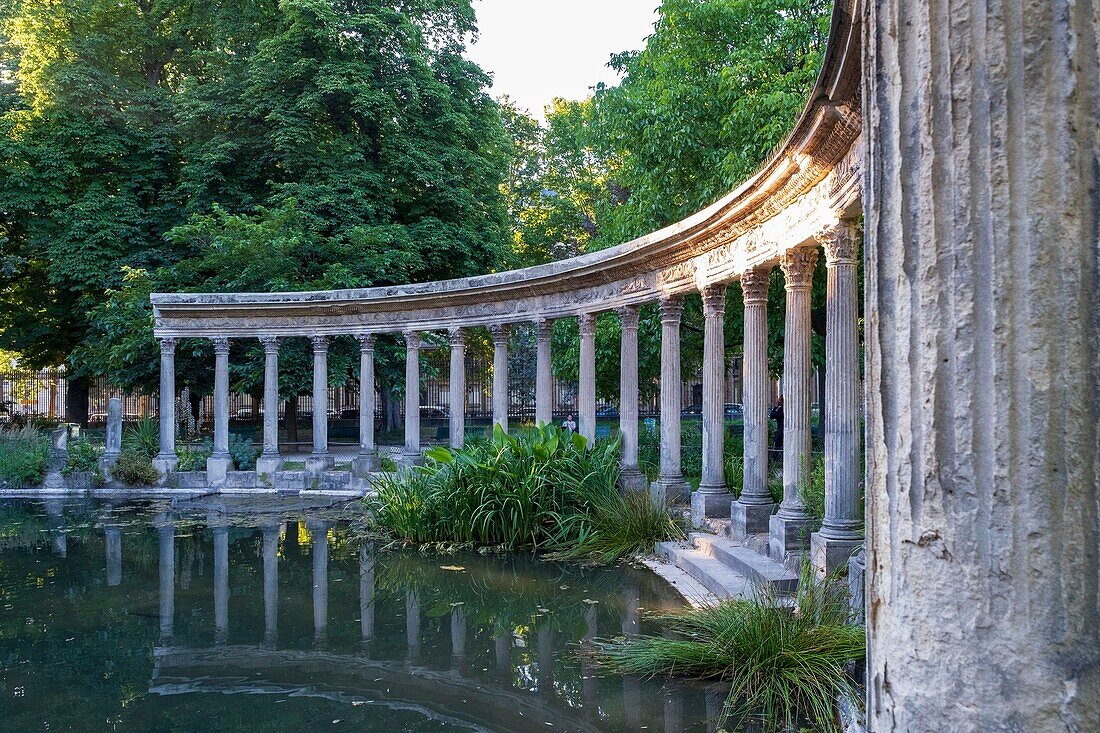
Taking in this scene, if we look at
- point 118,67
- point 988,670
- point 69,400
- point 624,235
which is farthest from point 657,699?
point 69,400

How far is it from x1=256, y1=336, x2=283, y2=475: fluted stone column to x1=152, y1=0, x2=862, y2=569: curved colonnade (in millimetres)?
41

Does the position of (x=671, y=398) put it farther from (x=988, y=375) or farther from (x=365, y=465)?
(x=988, y=375)

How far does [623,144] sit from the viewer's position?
2039 cm

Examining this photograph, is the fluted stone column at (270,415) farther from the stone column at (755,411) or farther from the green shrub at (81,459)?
the stone column at (755,411)

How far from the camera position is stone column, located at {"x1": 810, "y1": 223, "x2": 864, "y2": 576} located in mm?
9492

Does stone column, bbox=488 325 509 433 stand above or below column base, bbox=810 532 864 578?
above

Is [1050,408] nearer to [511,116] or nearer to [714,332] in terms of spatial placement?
[714,332]

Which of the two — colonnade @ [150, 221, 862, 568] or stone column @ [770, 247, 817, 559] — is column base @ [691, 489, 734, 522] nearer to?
colonnade @ [150, 221, 862, 568]

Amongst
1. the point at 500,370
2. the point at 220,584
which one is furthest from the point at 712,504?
the point at 500,370

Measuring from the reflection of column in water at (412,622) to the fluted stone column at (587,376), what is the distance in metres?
8.06

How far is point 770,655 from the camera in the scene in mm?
7000

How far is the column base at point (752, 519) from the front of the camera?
12289mm

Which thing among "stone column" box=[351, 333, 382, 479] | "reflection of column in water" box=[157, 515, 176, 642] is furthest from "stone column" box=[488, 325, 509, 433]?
"reflection of column in water" box=[157, 515, 176, 642]

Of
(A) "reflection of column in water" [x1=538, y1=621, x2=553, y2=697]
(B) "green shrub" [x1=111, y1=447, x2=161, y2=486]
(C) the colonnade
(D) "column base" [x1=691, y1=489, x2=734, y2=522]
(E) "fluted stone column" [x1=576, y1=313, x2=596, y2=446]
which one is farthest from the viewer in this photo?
(B) "green shrub" [x1=111, y1=447, x2=161, y2=486]
